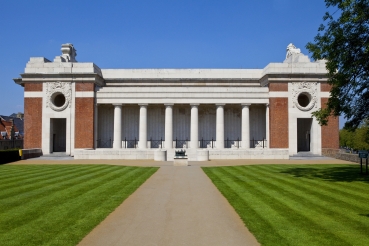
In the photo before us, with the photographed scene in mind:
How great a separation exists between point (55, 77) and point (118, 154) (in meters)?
14.2

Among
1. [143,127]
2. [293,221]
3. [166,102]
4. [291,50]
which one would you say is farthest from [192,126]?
[293,221]

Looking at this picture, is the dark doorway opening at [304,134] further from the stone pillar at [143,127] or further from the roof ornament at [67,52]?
the roof ornament at [67,52]

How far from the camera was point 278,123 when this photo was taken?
146 ft

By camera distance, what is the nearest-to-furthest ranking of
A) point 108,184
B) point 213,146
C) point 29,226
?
1. point 29,226
2. point 108,184
3. point 213,146

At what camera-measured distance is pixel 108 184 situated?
18.1 m

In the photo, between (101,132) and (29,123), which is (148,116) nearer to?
(101,132)

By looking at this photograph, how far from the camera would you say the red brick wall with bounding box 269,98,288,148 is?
146 feet

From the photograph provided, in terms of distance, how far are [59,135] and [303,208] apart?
43.4m

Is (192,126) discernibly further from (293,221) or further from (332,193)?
(293,221)

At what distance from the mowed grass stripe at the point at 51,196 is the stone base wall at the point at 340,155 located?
976 inches

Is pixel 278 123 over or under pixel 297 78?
under

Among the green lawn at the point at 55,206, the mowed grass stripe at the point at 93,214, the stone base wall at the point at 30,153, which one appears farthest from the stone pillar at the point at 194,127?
the mowed grass stripe at the point at 93,214

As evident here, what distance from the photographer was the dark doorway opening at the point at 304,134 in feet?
161

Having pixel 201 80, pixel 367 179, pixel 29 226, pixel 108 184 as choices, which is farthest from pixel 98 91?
pixel 29 226
